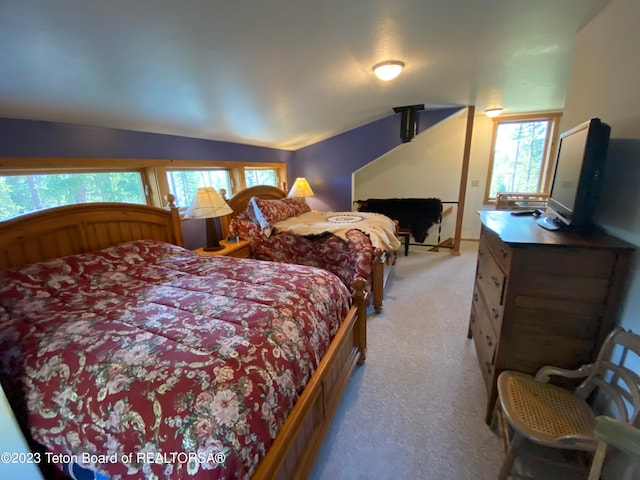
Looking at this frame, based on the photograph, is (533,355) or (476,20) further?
(476,20)

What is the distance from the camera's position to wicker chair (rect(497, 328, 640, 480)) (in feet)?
3.04

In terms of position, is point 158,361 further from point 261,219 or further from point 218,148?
point 218,148

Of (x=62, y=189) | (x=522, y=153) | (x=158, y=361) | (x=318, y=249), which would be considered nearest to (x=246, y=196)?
(x=318, y=249)

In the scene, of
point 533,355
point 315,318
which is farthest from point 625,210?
point 315,318

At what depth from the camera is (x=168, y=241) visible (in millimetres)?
2373

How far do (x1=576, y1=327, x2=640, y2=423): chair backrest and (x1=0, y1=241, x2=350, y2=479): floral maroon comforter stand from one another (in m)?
1.13

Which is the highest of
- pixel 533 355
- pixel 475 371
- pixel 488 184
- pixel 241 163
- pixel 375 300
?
pixel 241 163

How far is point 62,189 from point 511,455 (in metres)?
3.02

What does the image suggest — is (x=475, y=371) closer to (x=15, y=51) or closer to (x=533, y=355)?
(x=533, y=355)

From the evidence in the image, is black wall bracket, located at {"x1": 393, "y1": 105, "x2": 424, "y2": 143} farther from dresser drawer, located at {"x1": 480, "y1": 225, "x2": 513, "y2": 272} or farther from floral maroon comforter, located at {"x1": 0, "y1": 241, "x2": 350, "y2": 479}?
floral maroon comforter, located at {"x1": 0, "y1": 241, "x2": 350, "y2": 479}

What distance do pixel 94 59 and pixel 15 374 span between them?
145 cm

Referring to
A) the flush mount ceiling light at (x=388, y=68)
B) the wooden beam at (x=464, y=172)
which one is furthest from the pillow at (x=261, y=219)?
the wooden beam at (x=464, y=172)

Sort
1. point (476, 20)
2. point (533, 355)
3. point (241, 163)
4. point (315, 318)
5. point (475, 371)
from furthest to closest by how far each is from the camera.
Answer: point (241, 163)
point (475, 371)
point (476, 20)
point (315, 318)
point (533, 355)

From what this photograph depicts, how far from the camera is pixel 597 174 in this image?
3.62ft
